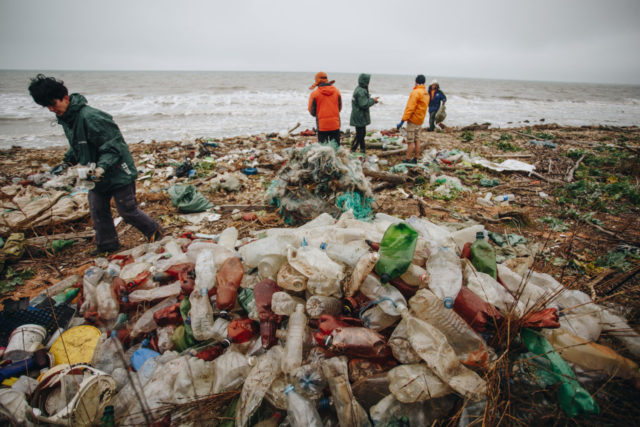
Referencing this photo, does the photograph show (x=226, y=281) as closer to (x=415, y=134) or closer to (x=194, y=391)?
(x=194, y=391)

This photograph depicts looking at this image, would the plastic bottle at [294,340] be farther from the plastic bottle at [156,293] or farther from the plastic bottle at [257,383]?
the plastic bottle at [156,293]

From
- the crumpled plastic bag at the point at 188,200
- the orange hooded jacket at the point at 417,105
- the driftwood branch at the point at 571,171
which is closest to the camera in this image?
the crumpled plastic bag at the point at 188,200

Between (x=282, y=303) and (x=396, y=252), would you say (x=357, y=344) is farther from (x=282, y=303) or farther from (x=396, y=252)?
(x=396, y=252)

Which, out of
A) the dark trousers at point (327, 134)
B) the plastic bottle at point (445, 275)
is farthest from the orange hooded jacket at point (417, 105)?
the plastic bottle at point (445, 275)

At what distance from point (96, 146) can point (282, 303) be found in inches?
106

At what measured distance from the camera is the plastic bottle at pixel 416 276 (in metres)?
1.81

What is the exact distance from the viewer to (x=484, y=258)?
6.63ft

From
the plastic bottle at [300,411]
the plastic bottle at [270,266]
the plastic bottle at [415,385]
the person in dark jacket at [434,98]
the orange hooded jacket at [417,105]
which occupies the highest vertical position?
the person in dark jacket at [434,98]

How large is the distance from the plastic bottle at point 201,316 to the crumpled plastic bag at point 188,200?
302 centimetres

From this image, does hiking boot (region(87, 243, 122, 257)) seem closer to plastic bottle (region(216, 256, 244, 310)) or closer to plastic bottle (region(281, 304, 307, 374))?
plastic bottle (region(216, 256, 244, 310))

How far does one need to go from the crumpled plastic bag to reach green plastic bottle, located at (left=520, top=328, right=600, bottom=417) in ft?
15.2

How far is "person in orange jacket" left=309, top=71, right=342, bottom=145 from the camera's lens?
5.37 metres

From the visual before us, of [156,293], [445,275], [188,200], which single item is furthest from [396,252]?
[188,200]

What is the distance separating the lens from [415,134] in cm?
651
